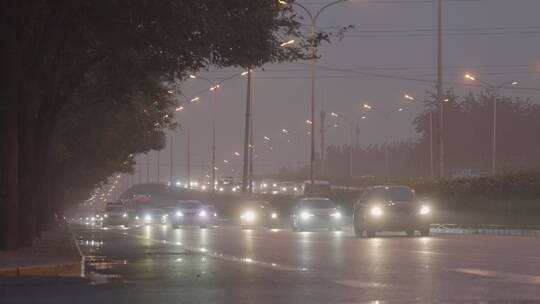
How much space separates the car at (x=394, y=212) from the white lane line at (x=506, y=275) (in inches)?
753

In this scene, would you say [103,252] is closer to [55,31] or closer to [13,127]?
[13,127]

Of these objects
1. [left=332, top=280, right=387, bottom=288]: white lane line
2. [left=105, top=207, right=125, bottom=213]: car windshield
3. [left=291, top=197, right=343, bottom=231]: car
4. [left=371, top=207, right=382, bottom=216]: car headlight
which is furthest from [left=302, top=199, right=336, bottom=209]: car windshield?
[left=332, top=280, right=387, bottom=288]: white lane line

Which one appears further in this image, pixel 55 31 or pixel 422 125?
pixel 422 125

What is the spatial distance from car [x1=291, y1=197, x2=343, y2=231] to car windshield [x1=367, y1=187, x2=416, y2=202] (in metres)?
11.5

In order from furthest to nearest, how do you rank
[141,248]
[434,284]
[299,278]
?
[141,248], [299,278], [434,284]

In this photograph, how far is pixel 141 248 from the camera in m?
32.2

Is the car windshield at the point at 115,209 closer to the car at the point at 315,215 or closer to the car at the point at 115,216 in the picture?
the car at the point at 115,216

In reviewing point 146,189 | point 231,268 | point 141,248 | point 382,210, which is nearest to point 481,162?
point 146,189

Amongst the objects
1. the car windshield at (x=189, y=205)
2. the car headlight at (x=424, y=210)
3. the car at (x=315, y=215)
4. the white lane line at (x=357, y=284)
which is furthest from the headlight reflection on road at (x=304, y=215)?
the white lane line at (x=357, y=284)

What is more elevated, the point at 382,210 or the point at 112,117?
the point at 112,117

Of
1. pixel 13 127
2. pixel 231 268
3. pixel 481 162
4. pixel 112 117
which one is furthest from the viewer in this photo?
pixel 481 162

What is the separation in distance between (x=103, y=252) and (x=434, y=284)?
1504cm

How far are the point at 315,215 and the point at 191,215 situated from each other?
1270cm

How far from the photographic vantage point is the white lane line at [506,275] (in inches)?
684
